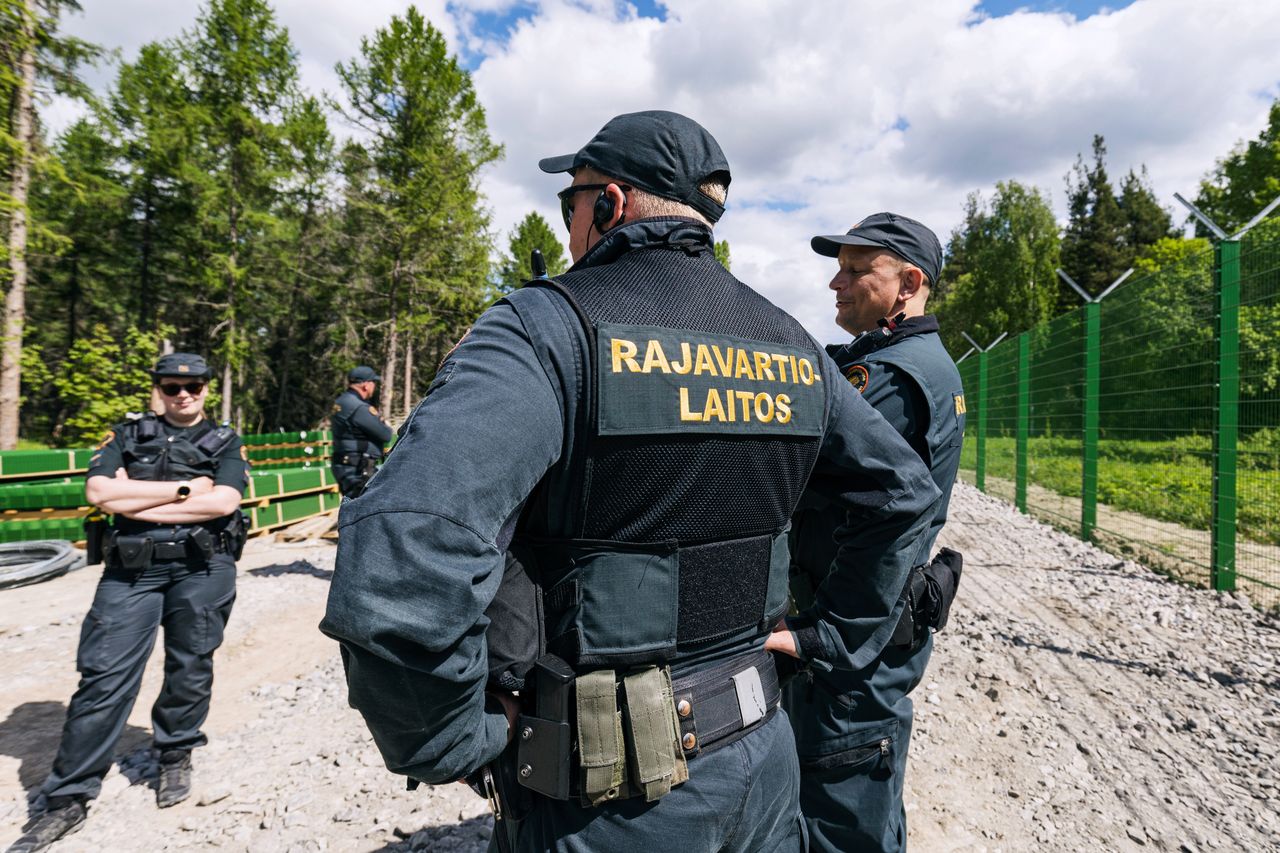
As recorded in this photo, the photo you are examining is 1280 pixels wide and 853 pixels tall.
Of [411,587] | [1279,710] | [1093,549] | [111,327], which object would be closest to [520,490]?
[411,587]

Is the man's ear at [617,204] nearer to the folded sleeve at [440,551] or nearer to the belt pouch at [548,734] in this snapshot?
the folded sleeve at [440,551]

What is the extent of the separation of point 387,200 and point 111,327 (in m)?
15.9

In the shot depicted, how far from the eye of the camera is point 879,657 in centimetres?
211

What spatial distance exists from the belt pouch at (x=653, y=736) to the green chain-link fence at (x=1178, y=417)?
5.96 m

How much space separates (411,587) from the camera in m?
0.91

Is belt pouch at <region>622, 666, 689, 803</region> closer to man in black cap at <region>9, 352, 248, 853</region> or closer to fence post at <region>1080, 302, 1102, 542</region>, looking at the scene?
man in black cap at <region>9, 352, 248, 853</region>

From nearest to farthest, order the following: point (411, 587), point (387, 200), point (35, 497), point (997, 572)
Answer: point (411, 587)
point (997, 572)
point (35, 497)
point (387, 200)

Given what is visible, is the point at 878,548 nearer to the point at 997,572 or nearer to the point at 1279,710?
the point at 1279,710

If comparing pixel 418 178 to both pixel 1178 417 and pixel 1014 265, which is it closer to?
pixel 1178 417

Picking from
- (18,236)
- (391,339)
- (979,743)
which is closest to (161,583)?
(979,743)

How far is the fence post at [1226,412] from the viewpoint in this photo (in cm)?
547

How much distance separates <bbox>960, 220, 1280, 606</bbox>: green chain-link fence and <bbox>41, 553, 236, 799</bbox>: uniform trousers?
22.9ft

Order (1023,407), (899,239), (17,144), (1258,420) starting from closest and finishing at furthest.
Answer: (899,239)
(1258,420)
(1023,407)
(17,144)

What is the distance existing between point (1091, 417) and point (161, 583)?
28.8ft
